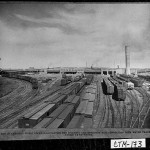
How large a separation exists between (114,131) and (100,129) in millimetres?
661

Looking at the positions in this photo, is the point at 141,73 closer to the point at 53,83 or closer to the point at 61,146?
the point at 61,146
